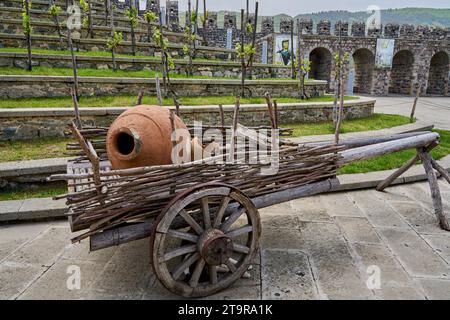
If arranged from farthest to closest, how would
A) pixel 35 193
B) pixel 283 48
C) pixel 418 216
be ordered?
pixel 283 48 → pixel 35 193 → pixel 418 216

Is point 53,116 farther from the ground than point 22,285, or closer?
farther from the ground

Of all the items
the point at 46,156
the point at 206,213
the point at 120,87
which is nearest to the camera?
the point at 206,213

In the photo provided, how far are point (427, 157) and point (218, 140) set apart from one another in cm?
240

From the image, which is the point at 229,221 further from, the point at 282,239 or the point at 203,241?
the point at 282,239

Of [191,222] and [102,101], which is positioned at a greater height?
[102,101]

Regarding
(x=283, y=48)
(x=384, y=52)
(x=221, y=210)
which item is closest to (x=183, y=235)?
(x=221, y=210)

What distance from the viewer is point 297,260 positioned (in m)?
2.92

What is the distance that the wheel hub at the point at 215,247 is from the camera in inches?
91.0

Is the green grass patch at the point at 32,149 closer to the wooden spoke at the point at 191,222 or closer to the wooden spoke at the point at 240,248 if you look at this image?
the wooden spoke at the point at 191,222

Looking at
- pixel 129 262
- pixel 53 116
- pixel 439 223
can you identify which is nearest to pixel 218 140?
pixel 129 262

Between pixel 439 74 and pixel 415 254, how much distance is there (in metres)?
26.7

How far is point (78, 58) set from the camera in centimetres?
920

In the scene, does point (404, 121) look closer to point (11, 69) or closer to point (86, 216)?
point (86, 216)
